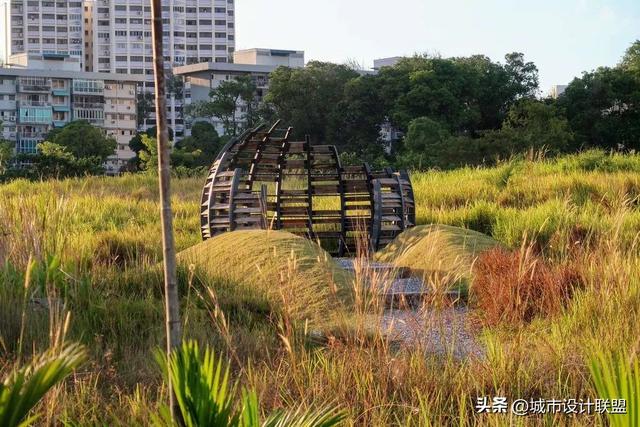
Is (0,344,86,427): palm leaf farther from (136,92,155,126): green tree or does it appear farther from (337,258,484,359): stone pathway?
(136,92,155,126): green tree

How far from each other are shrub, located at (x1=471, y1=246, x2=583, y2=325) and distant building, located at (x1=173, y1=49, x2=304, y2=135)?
54986mm

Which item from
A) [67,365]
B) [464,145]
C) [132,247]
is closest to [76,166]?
[464,145]

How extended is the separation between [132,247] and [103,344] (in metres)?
3.88

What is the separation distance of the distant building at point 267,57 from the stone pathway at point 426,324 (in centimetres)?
6159

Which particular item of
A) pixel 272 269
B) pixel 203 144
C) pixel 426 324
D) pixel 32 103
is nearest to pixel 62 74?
pixel 32 103

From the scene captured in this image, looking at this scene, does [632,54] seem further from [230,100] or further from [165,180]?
[165,180]

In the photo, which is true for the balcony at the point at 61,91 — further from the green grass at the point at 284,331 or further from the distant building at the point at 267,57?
the green grass at the point at 284,331

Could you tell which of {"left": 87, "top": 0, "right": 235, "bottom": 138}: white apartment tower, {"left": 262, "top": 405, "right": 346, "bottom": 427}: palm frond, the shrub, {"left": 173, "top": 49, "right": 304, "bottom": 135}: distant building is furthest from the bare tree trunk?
{"left": 87, "top": 0, "right": 235, "bottom": 138}: white apartment tower

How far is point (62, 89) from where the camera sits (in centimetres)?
6172

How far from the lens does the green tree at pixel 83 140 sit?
133 ft

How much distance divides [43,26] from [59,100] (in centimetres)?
2112

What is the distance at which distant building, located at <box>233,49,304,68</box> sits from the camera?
67438mm

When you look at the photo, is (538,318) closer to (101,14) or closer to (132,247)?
(132,247)

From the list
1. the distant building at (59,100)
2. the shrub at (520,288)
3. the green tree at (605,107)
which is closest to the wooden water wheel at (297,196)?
the shrub at (520,288)
